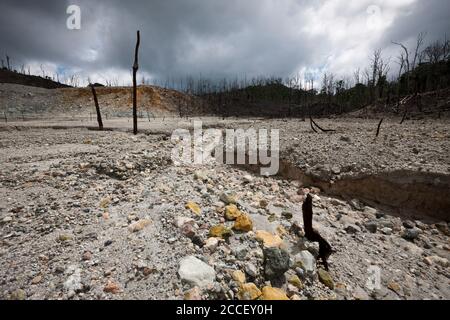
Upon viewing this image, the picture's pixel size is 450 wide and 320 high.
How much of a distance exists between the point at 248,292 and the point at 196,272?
1.63ft

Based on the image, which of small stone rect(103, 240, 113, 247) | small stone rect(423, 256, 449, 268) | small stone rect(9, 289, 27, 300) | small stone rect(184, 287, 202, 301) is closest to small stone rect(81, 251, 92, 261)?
small stone rect(103, 240, 113, 247)

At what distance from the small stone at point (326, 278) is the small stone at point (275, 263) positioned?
0.47 metres

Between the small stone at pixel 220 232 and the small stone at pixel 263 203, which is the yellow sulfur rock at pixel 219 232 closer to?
the small stone at pixel 220 232

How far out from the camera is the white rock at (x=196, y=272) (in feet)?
6.57

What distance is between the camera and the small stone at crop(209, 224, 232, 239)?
103 inches

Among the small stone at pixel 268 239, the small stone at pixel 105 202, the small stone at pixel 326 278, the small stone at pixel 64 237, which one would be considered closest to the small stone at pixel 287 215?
the small stone at pixel 268 239

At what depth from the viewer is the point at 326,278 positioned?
2418mm

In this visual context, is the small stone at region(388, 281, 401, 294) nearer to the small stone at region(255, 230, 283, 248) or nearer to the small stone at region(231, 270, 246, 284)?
the small stone at region(255, 230, 283, 248)

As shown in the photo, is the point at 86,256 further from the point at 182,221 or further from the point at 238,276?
the point at 238,276

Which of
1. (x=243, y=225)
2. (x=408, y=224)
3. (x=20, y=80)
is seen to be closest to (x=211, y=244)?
(x=243, y=225)

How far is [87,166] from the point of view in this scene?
4105mm

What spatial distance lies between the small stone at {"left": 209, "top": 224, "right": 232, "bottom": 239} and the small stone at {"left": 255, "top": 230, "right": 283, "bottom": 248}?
14.2 inches
